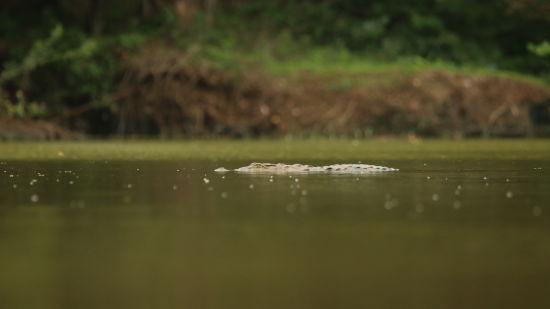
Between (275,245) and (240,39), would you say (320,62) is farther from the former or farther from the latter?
(275,245)

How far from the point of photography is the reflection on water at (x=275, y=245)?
16.8 ft

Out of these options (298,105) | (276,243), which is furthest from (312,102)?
(276,243)

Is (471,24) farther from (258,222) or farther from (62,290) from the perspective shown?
(62,290)

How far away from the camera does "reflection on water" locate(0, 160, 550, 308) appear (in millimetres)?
5133

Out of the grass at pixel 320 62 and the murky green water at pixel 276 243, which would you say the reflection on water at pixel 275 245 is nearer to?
the murky green water at pixel 276 243

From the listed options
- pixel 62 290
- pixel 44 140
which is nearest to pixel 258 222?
pixel 62 290

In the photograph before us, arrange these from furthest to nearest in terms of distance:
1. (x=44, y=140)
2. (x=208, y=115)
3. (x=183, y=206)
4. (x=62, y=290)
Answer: (x=208, y=115) < (x=44, y=140) < (x=183, y=206) < (x=62, y=290)

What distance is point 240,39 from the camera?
3900 centimetres

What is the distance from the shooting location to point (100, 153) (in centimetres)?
2139

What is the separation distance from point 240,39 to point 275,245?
32649mm

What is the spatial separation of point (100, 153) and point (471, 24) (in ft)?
81.8

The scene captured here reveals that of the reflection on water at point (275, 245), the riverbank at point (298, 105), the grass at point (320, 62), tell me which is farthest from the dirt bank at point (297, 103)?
the reflection on water at point (275, 245)

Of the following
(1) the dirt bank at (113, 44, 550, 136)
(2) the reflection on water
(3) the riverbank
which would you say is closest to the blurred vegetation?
(3) the riverbank

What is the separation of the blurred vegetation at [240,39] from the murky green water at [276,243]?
2188 centimetres
